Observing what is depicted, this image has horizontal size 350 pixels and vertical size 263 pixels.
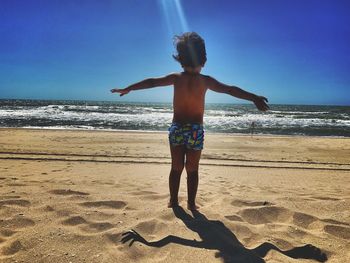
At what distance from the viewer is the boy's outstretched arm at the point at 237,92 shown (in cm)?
345

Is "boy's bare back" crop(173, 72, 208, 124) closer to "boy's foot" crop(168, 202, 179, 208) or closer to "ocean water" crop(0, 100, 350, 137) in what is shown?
"boy's foot" crop(168, 202, 179, 208)

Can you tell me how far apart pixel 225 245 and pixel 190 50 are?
204 cm

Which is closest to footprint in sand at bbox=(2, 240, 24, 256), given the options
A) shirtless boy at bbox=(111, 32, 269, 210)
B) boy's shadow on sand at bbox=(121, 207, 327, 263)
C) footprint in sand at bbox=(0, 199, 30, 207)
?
boy's shadow on sand at bbox=(121, 207, 327, 263)

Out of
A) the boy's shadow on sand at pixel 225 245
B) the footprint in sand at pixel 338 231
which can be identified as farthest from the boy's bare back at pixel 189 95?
the footprint in sand at pixel 338 231

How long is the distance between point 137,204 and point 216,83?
5.52 ft

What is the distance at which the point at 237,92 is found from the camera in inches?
138

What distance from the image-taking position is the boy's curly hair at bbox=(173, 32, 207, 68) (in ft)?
11.7

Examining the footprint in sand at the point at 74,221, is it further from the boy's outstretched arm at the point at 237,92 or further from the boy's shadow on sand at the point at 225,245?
the boy's outstretched arm at the point at 237,92

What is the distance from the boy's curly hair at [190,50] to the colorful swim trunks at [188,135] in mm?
684

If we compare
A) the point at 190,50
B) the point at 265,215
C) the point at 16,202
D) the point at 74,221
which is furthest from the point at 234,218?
the point at 16,202

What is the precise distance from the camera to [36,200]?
386 cm

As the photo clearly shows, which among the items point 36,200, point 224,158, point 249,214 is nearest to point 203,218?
point 249,214

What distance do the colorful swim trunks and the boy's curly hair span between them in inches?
26.9

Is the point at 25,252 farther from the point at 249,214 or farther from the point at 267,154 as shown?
the point at 267,154
